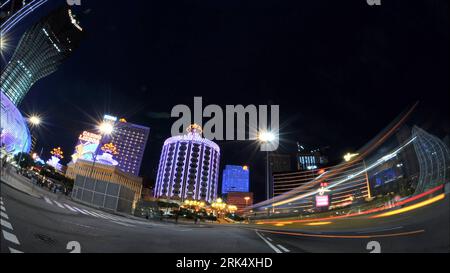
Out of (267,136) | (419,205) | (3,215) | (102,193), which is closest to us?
(3,215)

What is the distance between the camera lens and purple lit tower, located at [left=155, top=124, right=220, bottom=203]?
505 feet

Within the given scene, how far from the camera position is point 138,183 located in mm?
106625

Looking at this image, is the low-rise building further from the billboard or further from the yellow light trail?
the billboard

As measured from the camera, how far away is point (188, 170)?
511ft

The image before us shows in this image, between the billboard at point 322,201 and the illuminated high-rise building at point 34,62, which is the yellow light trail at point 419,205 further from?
the billboard at point 322,201

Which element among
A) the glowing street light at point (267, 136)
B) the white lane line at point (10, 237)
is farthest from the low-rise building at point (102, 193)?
the glowing street light at point (267, 136)

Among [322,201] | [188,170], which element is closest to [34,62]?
[322,201]

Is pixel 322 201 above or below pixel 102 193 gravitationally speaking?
above

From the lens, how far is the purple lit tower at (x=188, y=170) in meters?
154

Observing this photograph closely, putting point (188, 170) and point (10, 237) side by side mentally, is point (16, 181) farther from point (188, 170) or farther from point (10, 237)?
point (188, 170)
